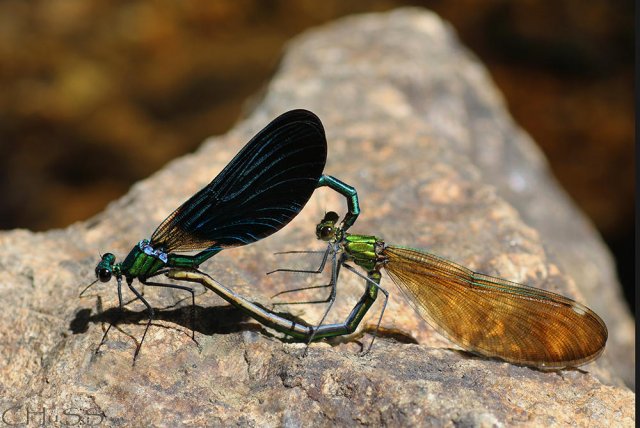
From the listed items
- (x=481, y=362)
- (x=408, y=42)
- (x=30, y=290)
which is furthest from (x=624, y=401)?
(x=408, y=42)

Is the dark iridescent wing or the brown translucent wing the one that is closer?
the dark iridescent wing

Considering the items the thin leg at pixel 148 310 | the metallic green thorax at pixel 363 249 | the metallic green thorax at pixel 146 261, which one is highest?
the metallic green thorax at pixel 146 261

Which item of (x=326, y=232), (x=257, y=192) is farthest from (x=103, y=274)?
(x=326, y=232)

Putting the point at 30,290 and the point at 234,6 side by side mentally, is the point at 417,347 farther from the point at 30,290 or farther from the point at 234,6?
the point at 234,6

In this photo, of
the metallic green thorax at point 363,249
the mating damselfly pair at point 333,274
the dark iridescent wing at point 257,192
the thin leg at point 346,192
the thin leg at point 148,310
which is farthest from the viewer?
the metallic green thorax at point 363,249

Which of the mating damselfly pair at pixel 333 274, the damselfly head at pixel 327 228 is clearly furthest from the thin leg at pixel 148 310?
the damselfly head at pixel 327 228

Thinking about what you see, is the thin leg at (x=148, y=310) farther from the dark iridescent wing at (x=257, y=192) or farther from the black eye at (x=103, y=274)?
the dark iridescent wing at (x=257, y=192)

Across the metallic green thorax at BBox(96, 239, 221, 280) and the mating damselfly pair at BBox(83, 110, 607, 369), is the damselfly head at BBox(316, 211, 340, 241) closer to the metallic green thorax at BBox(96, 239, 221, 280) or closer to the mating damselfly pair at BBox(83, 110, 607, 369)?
the mating damselfly pair at BBox(83, 110, 607, 369)

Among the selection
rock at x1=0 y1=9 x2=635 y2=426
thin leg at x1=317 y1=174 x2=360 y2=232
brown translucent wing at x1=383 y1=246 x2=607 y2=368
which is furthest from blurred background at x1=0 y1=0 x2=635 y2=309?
thin leg at x1=317 y1=174 x2=360 y2=232
